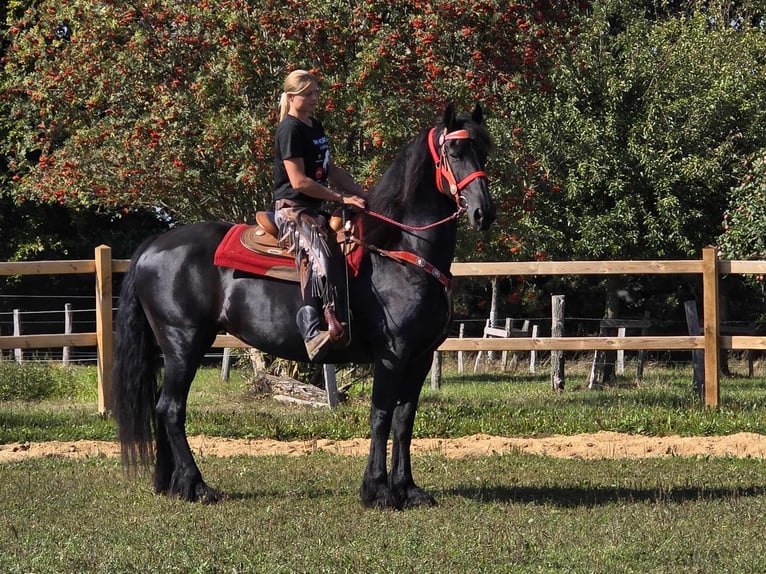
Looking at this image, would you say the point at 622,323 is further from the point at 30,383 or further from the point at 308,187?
the point at 308,187

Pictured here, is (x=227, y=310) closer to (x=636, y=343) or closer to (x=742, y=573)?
(x=742, y=573)

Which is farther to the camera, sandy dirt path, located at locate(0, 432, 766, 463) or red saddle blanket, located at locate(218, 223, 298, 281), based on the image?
sandy dirt path, located at locate(0, 432, 766, 463)

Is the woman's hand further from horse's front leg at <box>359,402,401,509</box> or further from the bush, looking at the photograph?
the bush

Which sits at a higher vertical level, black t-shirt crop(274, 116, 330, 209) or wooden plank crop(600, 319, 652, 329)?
black t-shirt crop(274, 116, 330, 209)

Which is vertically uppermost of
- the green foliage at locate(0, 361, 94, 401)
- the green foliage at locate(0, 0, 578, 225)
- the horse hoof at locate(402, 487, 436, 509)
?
the green foliage at locate(0, 0, 578, 225)

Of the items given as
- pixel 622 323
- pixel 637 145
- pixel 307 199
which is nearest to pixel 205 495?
pixel 307 199

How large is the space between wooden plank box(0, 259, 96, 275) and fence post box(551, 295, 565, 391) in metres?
6.78

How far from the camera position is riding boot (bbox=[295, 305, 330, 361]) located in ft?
23.7

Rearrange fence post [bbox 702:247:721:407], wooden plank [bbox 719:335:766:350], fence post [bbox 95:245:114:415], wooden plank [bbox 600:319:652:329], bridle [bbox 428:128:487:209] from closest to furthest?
bridle [bbox 428:128:487:209] < wooden plank [bbox 719:335:766:350] < fence post [bbox 702:247:721:407] < fence post [bbox 95:245:114:415] < wooden plank [bbox 600:319:652:329]

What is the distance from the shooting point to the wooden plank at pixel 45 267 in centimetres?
1150

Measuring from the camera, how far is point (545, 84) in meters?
15.1

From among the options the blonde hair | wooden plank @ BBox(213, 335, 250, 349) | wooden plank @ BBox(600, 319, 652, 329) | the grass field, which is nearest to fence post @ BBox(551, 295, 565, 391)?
wooden plank @ BBox(600, 319, 652, 329)

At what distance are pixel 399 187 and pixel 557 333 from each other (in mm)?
9239

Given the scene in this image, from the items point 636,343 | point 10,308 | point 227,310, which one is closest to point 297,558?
point 227,310
